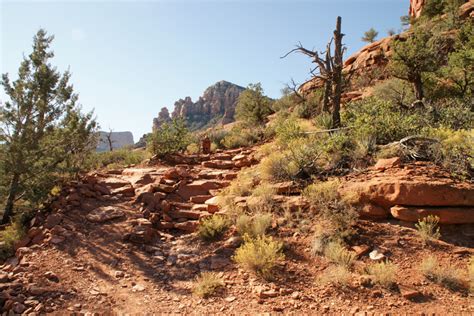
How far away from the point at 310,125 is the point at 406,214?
6.51m

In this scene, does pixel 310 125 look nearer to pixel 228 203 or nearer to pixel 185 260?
pixel 228 203

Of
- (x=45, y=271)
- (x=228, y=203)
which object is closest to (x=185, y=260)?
(x=228, y=203)

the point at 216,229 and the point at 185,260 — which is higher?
the point at 216,229

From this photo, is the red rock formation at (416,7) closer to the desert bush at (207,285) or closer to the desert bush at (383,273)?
the desert bush at (383,273)

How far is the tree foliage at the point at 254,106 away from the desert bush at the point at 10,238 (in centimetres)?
1401

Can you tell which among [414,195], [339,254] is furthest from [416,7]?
[339,254]

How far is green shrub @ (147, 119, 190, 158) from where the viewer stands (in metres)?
11.6

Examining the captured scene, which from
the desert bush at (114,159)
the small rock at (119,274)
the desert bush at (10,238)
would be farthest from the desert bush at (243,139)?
the small rock at (119,274)

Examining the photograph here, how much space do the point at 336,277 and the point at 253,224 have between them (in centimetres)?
184

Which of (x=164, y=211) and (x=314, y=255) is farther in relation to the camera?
(x=164, y=211)

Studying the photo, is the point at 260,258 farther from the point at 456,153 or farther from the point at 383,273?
the point at 456,153

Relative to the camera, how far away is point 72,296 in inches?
171

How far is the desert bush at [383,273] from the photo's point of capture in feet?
13.3

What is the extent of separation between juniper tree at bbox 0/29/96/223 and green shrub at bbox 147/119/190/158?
121 inches
